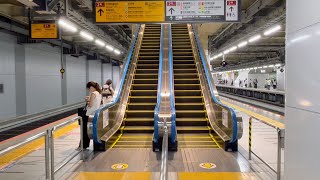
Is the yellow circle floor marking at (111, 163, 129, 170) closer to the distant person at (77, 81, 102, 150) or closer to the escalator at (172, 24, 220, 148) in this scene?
the distant person at (77, 81, 102, 150)

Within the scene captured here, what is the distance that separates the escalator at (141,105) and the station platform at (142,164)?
24.3 inches

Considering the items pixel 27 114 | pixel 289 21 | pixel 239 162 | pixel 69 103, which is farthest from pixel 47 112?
pixel 289 21

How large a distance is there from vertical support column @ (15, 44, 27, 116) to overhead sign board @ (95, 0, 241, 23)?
570 cm

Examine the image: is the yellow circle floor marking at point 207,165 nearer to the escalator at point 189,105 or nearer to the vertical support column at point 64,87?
the escalator at point 189,105

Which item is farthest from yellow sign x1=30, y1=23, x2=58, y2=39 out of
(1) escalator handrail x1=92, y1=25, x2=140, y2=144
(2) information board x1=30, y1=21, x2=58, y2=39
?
(1) escalator handrail x1=92, y1=25, x2=140, y2=144

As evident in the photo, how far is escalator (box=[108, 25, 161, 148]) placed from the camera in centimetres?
706

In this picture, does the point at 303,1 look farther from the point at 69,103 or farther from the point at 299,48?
the point at 69,103

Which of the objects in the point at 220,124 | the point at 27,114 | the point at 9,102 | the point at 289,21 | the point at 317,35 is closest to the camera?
the point at 317,35

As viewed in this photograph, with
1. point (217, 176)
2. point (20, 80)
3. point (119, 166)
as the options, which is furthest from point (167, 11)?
point (20, 80)

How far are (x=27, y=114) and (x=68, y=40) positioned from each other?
598 cm

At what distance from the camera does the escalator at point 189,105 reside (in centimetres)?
712

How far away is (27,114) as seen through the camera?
12055 mm

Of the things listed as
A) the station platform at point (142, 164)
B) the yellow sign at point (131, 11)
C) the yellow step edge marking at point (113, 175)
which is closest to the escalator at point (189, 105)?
the station platform at point (142, 164)

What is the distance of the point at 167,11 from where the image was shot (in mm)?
7434
